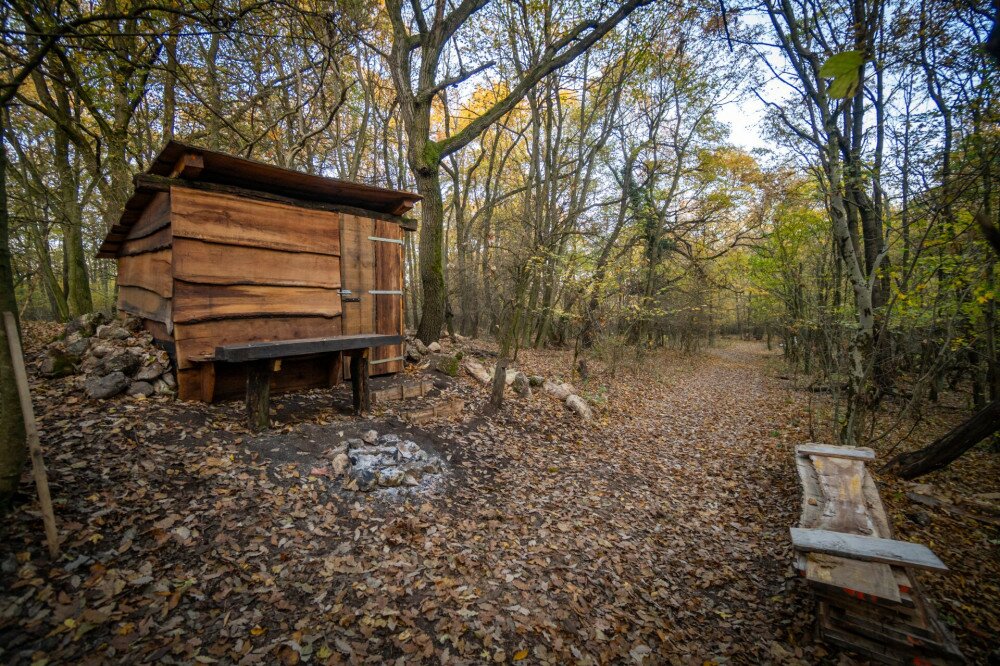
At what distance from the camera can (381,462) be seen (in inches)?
179

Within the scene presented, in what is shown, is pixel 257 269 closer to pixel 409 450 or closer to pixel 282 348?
pixel 282 348

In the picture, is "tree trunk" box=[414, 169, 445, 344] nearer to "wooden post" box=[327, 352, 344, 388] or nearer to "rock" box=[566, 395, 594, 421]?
"wooden post" box=[327, 352, 344, 388]

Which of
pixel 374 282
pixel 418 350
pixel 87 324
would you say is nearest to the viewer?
pixel 87 324

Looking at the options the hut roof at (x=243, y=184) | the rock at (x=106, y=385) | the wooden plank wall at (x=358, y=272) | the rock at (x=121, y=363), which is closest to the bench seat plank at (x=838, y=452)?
the wooden plank wall at (x=358, y=272)

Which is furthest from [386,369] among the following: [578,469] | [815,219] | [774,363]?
[774,363]

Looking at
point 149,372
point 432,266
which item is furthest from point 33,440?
point 432,266

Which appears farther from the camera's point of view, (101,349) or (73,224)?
(73,224)

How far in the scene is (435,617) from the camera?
9.75 ft

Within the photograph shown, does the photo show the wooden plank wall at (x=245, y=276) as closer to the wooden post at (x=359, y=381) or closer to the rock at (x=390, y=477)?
the wooden post at (x=359, y=381)

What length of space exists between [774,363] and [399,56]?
792 inches

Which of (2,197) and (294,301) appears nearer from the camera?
(2,197)

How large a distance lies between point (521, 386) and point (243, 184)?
5.61 meters

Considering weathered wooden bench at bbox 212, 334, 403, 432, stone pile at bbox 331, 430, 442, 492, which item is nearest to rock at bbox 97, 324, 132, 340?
weathered wooden bench at bbox 212, 334, 403, 432

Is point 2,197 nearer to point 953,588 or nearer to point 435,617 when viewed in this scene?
point 435,617
